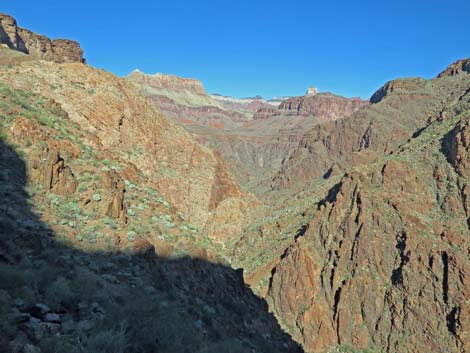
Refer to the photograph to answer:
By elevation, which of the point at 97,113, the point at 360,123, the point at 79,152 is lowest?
the point at 79,152

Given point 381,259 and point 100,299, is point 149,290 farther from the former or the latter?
point 381,259

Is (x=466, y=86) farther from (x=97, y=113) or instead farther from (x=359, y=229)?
(x=97, y=113)

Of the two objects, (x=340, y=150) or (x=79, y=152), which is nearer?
(x=79, y=152)

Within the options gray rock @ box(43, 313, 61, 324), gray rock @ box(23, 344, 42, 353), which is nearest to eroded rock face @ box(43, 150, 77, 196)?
gray rock @ box(43, 313, 61, 324)

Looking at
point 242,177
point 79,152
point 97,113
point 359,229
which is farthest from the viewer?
point 242,177

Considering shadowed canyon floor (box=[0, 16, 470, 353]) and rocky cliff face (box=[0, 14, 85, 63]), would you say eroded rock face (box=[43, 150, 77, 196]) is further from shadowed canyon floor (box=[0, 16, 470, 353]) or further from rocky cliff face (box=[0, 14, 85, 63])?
rocky cliff face (box=[0, 14, 85, 63])

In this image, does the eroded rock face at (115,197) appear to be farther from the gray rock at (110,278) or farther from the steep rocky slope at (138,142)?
the gray rock at (110,278)

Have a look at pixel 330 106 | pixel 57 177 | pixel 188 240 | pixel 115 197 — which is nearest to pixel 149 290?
pixel 115 197

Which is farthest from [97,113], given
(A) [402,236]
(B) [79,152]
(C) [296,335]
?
(A) [402,236]
